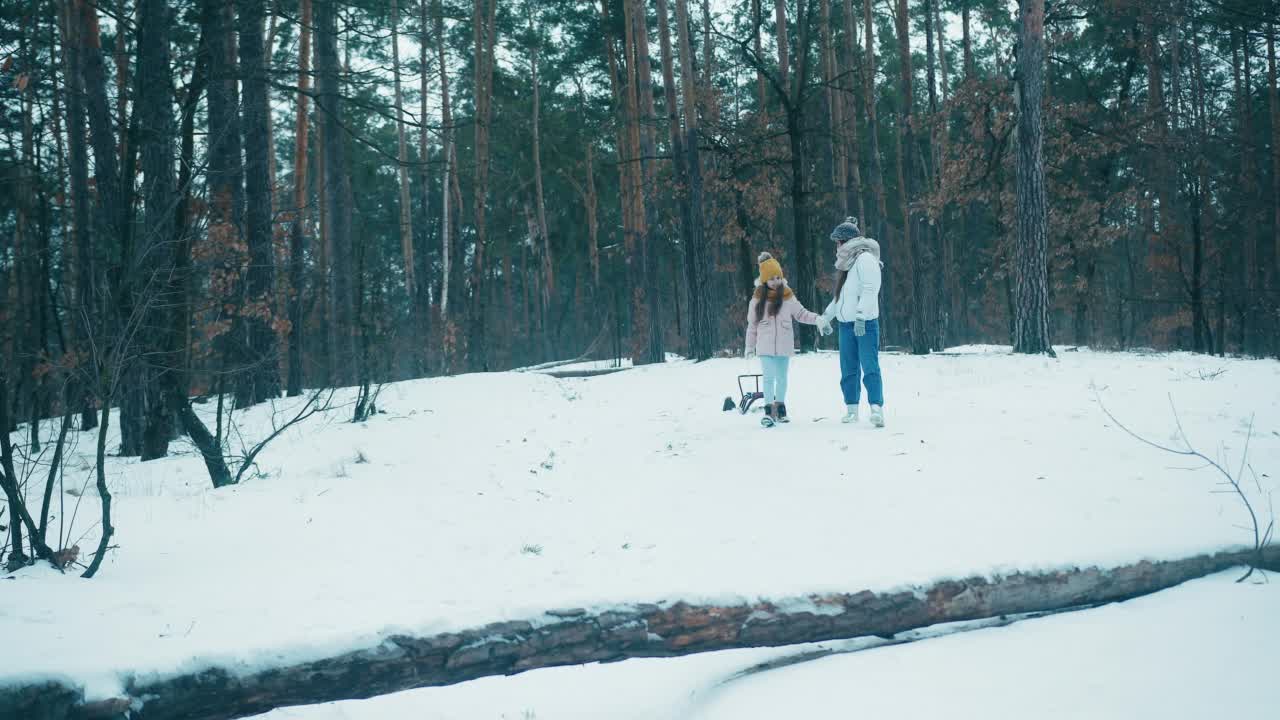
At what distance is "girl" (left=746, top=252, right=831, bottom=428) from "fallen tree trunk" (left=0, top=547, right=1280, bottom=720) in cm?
495

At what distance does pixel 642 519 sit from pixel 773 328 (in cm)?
377

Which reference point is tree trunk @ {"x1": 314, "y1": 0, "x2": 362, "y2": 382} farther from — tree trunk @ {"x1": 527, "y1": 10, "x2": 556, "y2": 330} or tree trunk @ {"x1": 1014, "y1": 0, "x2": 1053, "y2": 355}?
tree trunk @ {"x1": 527, "y1": 10, "x2": 556, "y2": 330}

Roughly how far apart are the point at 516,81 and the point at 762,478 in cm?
2669

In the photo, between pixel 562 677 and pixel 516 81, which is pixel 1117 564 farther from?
pixel 516 81

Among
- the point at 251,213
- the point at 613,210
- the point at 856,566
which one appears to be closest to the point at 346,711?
the point at 856,566

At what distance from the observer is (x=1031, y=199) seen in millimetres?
12930

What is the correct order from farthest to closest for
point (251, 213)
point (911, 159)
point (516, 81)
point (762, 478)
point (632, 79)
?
point (516, 81) → point (632, 79) → point (911, 159) → point (251, 213) → point (762, 478)

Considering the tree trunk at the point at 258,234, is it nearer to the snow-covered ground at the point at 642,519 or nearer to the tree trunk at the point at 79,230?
the tree trunk at the point at 79,230

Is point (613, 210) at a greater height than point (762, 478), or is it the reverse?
point (613, 210)

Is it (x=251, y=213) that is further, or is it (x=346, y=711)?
(x=251, y=213)

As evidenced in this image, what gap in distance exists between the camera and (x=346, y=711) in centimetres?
364

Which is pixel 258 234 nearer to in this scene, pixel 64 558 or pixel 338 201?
pixel 338 201

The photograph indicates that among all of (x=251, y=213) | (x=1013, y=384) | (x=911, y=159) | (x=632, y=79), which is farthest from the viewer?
(x=632, y=79)

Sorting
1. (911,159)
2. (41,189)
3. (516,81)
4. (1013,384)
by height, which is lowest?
(1013,384)
